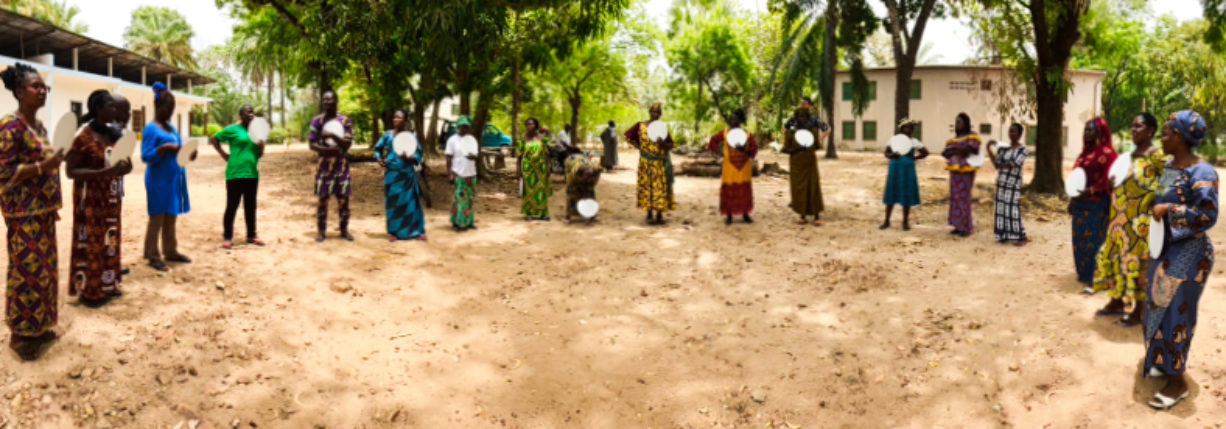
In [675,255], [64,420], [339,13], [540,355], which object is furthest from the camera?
[339,13]

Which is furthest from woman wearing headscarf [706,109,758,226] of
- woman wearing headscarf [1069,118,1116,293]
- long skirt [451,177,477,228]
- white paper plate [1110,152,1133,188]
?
white paper plate [1110,152,1133,188]

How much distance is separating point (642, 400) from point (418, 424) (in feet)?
5.05

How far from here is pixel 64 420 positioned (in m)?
4.41

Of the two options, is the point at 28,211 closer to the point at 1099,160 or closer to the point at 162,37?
the point at 1099,160

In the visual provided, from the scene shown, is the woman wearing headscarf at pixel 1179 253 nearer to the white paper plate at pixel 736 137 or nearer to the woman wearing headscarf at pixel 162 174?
the white paper plate at pixel 736 137

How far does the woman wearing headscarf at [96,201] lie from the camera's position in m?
5.07

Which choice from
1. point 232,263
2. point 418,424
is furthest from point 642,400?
point 232,263

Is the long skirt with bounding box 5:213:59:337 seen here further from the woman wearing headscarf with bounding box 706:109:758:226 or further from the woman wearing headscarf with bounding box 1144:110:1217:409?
the woman wearing headscarf with bounding box 706:109:758:226

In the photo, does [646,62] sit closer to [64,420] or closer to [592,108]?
[592,108]

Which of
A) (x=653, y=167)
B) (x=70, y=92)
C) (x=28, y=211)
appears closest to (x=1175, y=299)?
(x=653, y=167)

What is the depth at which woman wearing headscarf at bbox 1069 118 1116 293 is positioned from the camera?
256 inches

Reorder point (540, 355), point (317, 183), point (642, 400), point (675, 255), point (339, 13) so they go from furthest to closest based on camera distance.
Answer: point (339, 13)
point (675, 255)
point (317, 183)
point (540, 355)
point (642, 400)

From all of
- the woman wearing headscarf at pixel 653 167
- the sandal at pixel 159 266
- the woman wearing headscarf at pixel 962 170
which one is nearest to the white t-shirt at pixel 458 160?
the woman wearing headscarf at pixel 653 167

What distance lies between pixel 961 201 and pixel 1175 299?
197 inches
